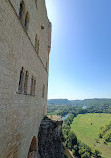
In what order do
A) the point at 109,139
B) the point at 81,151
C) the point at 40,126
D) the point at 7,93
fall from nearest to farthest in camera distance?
the point at 7,93
the point at 40,126
the point at 81,151
the point at 109,139

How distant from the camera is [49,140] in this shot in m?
9.20

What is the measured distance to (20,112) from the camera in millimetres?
5047

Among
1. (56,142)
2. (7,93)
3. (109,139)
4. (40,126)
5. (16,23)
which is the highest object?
(16,23)

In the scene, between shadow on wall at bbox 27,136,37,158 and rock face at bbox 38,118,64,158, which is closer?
shadow on wall at bbox 27,136,37,158

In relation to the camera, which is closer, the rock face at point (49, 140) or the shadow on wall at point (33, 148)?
the shadow on wall at point (33, 148)

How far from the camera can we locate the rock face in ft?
29.3

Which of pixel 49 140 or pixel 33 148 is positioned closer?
pixel 33 148

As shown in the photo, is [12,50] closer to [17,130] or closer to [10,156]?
[17,130]

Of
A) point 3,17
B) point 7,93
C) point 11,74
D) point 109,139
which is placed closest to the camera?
point 3,17

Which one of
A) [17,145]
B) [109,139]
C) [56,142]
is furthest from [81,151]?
[17,145]

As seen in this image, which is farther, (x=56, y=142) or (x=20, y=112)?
(x=56, y=142)

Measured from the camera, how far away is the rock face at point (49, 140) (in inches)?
352

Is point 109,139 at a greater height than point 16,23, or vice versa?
point 16,23

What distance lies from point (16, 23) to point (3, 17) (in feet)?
3.16
